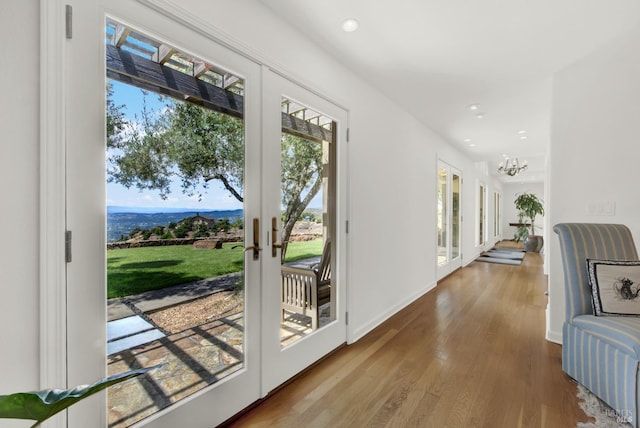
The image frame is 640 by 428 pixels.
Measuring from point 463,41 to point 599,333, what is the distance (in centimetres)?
229

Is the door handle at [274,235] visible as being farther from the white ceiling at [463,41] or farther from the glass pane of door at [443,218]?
the glass pane of door at [443,218]

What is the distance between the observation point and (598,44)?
230cm

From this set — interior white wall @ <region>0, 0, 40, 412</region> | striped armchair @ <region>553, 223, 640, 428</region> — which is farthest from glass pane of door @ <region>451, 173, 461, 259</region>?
interior white wall @ <region>0, 0, 40, 412</region>

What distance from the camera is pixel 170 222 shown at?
1466 millimetres

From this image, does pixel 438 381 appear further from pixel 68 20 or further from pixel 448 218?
pixel 448 218

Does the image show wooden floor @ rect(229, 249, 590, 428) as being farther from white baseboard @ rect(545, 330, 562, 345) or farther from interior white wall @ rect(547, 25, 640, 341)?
interior white wall @ rect(547, 25, 640, 341)

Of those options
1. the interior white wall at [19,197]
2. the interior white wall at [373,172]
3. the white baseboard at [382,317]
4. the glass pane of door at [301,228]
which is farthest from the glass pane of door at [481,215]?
the interior white wall at [19,197]

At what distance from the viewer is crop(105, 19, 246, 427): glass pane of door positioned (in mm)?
1276

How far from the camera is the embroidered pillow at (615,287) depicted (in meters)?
1.91

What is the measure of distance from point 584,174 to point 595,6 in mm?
1414

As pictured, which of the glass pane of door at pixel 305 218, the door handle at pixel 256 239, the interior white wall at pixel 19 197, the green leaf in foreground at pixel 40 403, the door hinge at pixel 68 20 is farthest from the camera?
the glass pane of door at pixel 305 218

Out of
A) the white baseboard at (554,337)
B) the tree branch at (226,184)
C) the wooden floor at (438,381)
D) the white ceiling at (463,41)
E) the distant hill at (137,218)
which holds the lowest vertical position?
the wooden floor at (438,381)

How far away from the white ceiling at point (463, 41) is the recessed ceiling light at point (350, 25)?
0.03 metres

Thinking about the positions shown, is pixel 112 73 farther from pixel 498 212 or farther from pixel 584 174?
pixel 498 212
